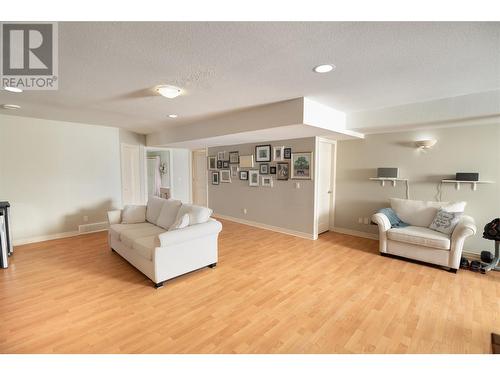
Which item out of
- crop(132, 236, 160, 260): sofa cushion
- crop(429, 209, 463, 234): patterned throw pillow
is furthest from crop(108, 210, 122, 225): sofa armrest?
crop(429, 209, 463, 234): patterned throw pillow

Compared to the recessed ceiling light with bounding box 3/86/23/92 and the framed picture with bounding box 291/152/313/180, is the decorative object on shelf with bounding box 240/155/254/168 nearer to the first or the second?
the framed picture with bounding box 291/152/313/180

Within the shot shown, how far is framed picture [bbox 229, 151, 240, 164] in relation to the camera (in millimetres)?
5785

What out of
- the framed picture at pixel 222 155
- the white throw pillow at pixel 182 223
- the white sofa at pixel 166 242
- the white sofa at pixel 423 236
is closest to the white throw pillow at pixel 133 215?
the white sofa at pixel 166 242

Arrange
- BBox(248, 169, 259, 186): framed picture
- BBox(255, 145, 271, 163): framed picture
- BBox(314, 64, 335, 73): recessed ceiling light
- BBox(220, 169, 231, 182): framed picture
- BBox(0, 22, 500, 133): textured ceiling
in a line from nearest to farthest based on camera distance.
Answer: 1. BBox(0, 22, 500, 133): textured ceiling
2. BBox(314, 64, 335, 73): recessed ceiling light
3. BBox(255, 145, 271, 163): framed picture
4. BBox(248, 169, 259, 186): framed picture
5. BBox(220, 169, 231, 182): framed picture

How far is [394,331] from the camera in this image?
1959 mm

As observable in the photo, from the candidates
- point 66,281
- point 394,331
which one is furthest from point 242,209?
point 394,331

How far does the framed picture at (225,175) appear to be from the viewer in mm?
6109

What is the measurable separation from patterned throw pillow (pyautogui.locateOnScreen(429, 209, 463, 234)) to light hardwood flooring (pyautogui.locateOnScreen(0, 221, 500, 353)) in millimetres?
610

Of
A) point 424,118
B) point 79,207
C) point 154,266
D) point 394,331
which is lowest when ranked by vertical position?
point 394,331

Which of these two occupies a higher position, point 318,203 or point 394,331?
point 318,203

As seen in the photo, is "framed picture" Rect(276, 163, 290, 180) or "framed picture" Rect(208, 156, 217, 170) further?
"framed picture" Rect(208, 156, 217, 170)

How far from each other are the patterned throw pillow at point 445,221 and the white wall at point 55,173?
6.29 metres
